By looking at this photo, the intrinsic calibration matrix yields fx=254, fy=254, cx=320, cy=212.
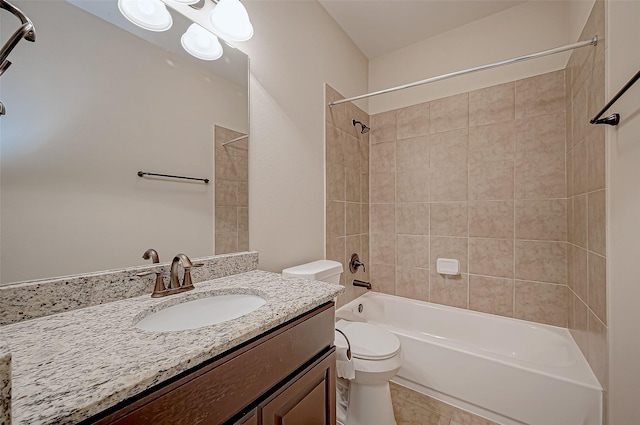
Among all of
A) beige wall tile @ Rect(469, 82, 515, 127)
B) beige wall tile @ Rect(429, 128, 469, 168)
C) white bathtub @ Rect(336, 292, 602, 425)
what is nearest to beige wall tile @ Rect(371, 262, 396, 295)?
white bathtub @ Rect(336, 292, 602, 425)

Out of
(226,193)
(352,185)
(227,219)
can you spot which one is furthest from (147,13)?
(352,185)

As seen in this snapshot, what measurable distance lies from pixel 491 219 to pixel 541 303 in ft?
2.13

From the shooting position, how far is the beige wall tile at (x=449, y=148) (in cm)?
204

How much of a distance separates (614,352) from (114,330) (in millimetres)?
1798

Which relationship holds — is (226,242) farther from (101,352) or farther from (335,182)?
(335,182)

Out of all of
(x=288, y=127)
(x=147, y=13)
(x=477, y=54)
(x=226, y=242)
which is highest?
(x=477, y=54)

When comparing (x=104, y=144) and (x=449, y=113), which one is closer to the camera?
(x=104, y=144)

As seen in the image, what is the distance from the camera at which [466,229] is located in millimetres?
2027

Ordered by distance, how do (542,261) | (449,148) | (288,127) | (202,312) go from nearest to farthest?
1. (202,312)
2. (288,127)
3. (542,261)
4. (449,148)

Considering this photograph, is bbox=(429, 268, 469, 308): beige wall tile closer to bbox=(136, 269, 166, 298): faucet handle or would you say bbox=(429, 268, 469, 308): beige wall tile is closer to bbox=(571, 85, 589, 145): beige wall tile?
bbox=(571, 85, 589, 145): beige wall tile

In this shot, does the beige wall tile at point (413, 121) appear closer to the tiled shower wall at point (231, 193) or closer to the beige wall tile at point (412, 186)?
the beige wall tile at point (412, 186)

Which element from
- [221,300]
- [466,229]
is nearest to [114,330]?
[221,300]

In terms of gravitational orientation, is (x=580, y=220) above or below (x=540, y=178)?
Result: below

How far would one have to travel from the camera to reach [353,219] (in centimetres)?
221
